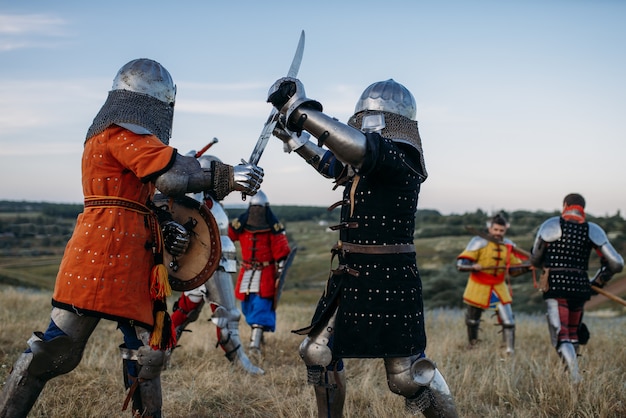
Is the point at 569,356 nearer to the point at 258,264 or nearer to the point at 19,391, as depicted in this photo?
the point at 258,264

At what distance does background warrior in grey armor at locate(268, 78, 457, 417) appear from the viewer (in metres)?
3.04

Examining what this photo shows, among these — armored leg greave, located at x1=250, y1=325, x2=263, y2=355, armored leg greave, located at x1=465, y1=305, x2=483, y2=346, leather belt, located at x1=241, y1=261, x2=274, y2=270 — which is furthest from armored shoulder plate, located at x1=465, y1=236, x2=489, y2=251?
armored leg greave, located at x1=250, y1=325, x2=263, y2=355

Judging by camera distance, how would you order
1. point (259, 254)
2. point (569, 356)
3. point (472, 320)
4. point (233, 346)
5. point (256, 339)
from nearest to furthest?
point (569, 356) < point (233, 346) < point (256, 339) < point (259, 254) < point (472, 320)

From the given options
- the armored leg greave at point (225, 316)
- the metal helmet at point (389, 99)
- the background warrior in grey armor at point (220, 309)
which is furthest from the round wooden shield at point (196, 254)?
the armored leg greave at point (225, 316)

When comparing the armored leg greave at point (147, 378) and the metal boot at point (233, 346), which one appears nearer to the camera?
the armored leg greave at point (147, 378)

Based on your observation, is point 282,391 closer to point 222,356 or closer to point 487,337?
point 222,356

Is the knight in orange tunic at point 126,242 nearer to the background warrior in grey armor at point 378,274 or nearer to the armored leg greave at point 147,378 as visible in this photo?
the armored leg greave at point 147,378

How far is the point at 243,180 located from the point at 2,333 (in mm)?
4509

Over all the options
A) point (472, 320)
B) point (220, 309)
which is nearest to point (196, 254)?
point (220, 309)

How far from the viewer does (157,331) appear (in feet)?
10.8

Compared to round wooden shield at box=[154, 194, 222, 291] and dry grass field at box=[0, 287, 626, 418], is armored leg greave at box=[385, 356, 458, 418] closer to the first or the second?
dry grass field at box=[0, 287, 626, 418]

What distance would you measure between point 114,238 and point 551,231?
439 cm

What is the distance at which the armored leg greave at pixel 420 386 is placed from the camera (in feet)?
9.95

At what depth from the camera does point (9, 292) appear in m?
10.4
